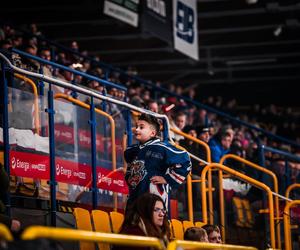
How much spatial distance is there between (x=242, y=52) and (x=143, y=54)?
8.13ft

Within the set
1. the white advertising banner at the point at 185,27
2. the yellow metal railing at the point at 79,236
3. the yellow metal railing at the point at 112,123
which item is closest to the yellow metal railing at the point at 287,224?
the yellow metal railing at the point at 112,123

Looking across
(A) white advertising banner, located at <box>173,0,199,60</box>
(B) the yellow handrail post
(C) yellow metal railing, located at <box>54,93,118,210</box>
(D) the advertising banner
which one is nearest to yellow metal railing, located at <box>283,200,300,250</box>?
(B) the yellow handrail post

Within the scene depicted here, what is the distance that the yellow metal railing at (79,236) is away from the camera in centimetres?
477

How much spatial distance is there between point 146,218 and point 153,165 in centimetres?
112

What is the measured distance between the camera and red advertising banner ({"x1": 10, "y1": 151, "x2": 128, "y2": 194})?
805 cm

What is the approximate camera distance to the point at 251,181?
10500 mm

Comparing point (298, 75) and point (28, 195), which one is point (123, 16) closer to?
point (28, 195)

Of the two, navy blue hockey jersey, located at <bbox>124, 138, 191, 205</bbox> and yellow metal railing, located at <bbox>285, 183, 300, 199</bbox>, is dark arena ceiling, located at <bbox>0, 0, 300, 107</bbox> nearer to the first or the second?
yellow metal railing, located at <bbox>285, 183, 300, 199</bbox>

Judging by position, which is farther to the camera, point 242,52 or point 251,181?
point 242,52

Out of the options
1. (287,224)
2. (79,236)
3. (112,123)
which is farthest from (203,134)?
(79,236)

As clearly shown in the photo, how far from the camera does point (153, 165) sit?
26.9ft

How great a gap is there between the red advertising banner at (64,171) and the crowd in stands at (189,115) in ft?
3.31

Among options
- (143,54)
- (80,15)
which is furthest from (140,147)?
(143,54)

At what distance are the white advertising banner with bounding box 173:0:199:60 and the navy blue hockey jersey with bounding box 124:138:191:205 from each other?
7502mm
